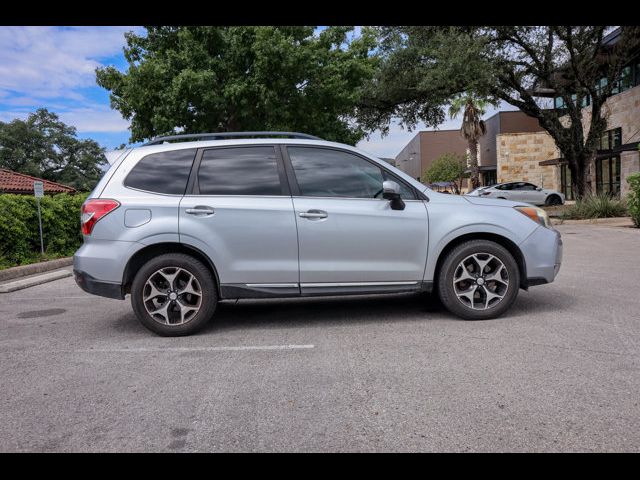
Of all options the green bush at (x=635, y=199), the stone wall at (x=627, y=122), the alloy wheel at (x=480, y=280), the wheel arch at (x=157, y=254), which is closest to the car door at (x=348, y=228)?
the alloy wheel at (x=480, y=280)

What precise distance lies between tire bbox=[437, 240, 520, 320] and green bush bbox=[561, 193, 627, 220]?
56.7ft

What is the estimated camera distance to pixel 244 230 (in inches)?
204

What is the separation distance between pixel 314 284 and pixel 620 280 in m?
4.84

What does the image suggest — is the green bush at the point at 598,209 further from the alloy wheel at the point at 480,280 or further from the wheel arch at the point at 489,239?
the alloy wheel at the point at 480,280

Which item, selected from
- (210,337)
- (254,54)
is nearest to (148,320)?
(210,337)

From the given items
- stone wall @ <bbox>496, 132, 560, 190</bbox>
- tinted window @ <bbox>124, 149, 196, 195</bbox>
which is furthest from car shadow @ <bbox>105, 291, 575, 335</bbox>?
stone wall @ <bbox>496, 132, 560, 190</bbox>

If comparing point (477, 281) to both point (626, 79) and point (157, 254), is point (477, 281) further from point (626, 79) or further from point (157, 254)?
point (626, 79)

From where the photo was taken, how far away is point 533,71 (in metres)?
22.6

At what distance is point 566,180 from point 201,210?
4000 centimetres

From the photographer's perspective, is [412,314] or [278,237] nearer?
[278,237]

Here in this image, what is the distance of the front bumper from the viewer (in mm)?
5484

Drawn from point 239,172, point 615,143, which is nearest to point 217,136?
point 239,172
